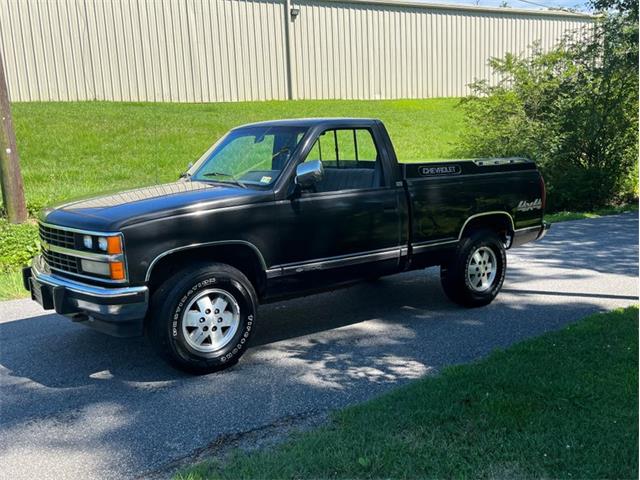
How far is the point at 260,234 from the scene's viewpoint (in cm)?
515

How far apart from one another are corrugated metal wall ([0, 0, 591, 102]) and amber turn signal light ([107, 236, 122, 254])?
17103 millimetres

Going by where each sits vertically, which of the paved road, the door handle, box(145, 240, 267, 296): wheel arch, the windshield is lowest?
the paved road

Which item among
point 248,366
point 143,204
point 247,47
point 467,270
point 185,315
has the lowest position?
point 248,366

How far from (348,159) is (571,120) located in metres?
10.5

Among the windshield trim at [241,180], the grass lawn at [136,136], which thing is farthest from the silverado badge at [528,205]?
the grass lawn at [136,136]

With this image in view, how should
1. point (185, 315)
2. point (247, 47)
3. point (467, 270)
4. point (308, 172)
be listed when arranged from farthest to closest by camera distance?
point (247, 47), point (467, 270), point (308, 172), point (185, 315)

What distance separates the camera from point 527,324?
6023mm

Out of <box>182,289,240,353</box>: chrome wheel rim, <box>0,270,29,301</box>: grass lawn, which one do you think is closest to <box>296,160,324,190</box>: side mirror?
<box>182,289,240,353</box>: chrome wheel rim

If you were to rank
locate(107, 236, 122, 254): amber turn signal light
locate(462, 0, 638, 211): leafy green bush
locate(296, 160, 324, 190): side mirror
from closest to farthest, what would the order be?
locate(107, 236, 122, 254): amber turn signal light
locate(296, 160, 324, 190): side mirror
locate(462, 0, 638, 211): leafy green bush

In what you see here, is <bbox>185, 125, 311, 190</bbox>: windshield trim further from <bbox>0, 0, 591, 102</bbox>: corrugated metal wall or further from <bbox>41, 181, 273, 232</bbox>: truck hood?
<bbox>0, 0, 591, 102</bbox>: corrugated metal wall

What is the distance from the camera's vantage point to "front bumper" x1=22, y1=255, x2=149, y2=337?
4.56 metres

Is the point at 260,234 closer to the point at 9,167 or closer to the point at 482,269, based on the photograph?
the point at 482,269

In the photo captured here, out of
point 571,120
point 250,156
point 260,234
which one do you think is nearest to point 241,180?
point 250,156

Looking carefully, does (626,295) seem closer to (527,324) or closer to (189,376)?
(527,324)
